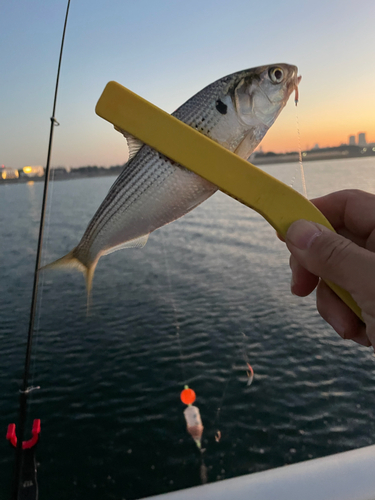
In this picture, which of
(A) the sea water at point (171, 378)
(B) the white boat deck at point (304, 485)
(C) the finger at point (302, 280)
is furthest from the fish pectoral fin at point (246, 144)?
(A) the sea water at point (171, 378)

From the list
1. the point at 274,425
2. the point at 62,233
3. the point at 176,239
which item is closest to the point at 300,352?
the point at 274,425

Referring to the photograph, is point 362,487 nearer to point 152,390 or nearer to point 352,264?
point 352,264

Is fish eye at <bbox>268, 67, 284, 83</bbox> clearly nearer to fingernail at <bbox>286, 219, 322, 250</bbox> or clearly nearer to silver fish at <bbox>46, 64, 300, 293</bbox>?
silver fish at <bbox>46, 64, 300, 293</bbox>

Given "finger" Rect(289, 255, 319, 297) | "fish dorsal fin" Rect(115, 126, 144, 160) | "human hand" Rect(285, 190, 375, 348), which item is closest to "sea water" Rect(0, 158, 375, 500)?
"finger" Rect(289, 255, 319, 297)

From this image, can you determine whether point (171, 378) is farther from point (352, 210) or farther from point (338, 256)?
point (338, 256)

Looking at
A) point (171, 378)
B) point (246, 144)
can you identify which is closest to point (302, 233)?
point (246, 144)

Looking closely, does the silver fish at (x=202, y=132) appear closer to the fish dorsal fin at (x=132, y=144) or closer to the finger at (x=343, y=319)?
the fish dorsal fin at (x=132, y=144)
